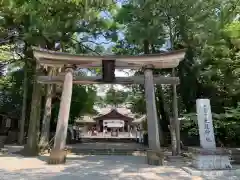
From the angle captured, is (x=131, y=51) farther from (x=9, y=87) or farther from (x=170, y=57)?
(x=9, y=87)

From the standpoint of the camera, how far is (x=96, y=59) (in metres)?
11.8

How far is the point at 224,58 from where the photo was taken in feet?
48.6

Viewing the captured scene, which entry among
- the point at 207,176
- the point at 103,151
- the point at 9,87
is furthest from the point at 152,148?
the point at 9,87

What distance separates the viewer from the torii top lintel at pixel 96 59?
37.6 feet

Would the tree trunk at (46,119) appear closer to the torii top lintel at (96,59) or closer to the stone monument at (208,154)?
the torii top lintel at (96,59)

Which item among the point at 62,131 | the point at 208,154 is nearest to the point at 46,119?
the point at 62,131

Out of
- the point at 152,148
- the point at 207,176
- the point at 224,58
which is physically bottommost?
the point at 207,176

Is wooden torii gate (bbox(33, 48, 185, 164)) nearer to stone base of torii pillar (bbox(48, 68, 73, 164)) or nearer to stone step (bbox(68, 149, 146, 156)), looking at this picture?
stone base of torii pillar (bbox(48, 68, 73, 164))

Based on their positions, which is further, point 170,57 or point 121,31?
point 121,31

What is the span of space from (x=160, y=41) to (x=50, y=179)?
11.9m

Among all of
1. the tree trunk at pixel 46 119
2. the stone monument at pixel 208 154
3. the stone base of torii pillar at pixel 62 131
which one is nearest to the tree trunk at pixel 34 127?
the tree trunk at pixel 46 119

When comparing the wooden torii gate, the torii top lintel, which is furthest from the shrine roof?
the torii top lintel

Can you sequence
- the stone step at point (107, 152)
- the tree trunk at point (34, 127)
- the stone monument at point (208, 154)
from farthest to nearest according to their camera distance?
the stone step at point (107, 152) < the tree trunk at point (34, 127) < the stone monument at point (208, 154)

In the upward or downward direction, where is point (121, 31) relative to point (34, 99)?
upward
